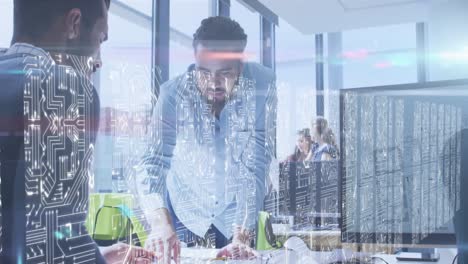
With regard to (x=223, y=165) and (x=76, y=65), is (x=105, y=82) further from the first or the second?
(x=223, y=165)

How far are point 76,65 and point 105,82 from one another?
0.14 m

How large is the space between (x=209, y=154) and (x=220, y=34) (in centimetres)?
59

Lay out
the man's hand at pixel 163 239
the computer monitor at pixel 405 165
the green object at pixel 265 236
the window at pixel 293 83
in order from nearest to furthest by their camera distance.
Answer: the computer monitor at pixel 405 165
the man's hand at pixel 163 239
the green object at pixel 265 236
the window at pixel 293 83

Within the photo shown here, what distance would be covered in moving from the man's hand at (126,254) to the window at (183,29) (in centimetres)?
60

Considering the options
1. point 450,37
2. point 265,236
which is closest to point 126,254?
point 265,236

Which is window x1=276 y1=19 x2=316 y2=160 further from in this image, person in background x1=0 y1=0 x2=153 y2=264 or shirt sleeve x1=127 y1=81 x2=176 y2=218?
person in background x1=0 y1=0 x2=153 y2=264

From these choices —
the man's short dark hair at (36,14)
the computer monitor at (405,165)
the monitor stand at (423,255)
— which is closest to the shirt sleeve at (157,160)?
the man's short dark hair at (36,14)

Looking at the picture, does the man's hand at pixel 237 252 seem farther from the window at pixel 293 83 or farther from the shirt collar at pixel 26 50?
the shirt collar at pixel 26 50

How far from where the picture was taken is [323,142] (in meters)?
1.93

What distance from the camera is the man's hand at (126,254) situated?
116 cm

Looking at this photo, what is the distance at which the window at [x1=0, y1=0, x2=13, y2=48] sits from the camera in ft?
3.13

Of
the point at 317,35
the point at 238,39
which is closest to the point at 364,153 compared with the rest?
the point at 238,39

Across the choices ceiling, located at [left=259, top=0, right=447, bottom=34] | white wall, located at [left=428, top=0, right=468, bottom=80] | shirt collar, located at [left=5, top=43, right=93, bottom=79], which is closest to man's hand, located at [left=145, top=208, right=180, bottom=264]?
shirt collar, located at [left=5, top=43, right=93, bottom=79]

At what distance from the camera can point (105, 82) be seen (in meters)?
1.16
